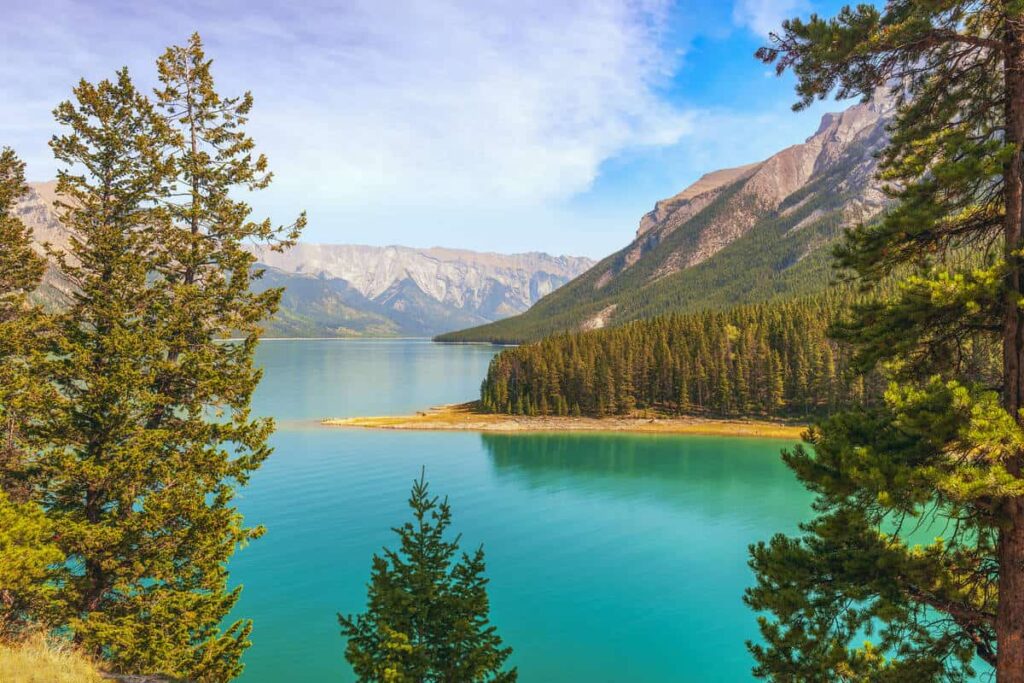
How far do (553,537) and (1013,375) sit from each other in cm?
4639

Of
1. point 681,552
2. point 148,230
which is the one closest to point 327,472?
point 681,552

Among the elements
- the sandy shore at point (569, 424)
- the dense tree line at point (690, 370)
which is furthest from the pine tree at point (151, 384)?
the dense tree line at point (690, 370)

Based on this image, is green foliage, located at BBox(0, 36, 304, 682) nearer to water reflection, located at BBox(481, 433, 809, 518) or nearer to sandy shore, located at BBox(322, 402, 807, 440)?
water reflection, located at BBox(481, 433, 809, 518)

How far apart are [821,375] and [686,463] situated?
45.3 metres

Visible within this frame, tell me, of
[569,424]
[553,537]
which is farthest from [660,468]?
[569,424]

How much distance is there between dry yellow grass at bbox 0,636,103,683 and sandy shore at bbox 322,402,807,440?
309 feet

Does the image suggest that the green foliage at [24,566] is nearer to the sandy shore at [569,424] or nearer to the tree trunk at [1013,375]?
the tree trunk at [1013,375]

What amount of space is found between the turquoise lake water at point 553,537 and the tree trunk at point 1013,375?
23.8 metres

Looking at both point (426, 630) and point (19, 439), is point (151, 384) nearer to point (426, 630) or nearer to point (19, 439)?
point (19, 439)

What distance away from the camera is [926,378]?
1072 centimetres

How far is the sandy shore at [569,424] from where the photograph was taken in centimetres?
10312

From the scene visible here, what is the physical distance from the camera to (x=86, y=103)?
17750 mm

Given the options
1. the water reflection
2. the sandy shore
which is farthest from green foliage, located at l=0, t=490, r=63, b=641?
the sandy shore

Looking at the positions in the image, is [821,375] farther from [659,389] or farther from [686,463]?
[686,463]
